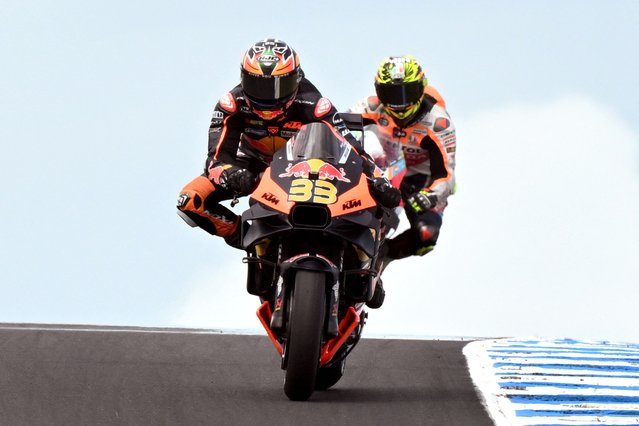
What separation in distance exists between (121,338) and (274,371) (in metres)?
2.15

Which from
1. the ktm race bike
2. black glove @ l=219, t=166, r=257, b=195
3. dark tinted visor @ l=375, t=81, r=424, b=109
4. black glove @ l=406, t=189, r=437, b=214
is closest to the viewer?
the ktm race bike

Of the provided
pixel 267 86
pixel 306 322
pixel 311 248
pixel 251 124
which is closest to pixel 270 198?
pixel 311 248

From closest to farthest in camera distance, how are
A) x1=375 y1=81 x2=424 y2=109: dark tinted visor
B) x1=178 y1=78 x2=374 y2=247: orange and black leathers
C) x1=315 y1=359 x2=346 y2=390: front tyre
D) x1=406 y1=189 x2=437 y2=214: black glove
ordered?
x1=315 y1=359 x2=346 y2=390: front tyre < x1=178 y1=78 x2=374 y2=247: orange and black leathers < x1=406 y1=189 x2=437 y2=214: black glove < x1=375 y1=81 x2=424 y2=109: dark tinted visor

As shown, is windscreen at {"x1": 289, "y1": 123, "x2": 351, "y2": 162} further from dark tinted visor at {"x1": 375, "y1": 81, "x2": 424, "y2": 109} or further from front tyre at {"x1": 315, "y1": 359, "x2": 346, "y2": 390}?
dark tinted visor at {"x1": 375, "y1": 81, "x2": 424, "y2": 109}

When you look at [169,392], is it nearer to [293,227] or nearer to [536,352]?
[293,227]

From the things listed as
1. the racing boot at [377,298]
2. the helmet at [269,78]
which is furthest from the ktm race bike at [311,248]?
the helmet at [269,78]

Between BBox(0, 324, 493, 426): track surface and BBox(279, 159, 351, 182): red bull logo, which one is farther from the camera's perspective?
BBox(279, 159, 351, 182): red bull logo

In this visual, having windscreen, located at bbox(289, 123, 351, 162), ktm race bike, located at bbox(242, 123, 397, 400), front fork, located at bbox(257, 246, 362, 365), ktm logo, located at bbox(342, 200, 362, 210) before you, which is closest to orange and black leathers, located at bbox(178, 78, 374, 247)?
windscreen, located at bbox(289, 123, 351, 162)

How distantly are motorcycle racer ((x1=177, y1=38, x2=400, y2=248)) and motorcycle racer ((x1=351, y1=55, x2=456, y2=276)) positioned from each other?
289cm

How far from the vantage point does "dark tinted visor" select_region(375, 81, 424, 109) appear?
13.5 metres

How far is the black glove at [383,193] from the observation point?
350 inches

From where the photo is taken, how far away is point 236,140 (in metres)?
10.1

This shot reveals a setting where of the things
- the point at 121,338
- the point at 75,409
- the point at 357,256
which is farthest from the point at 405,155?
the point at 75,409

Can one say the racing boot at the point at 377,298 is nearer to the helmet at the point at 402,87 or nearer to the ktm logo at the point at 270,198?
the ktm logo at the point at 270,198
